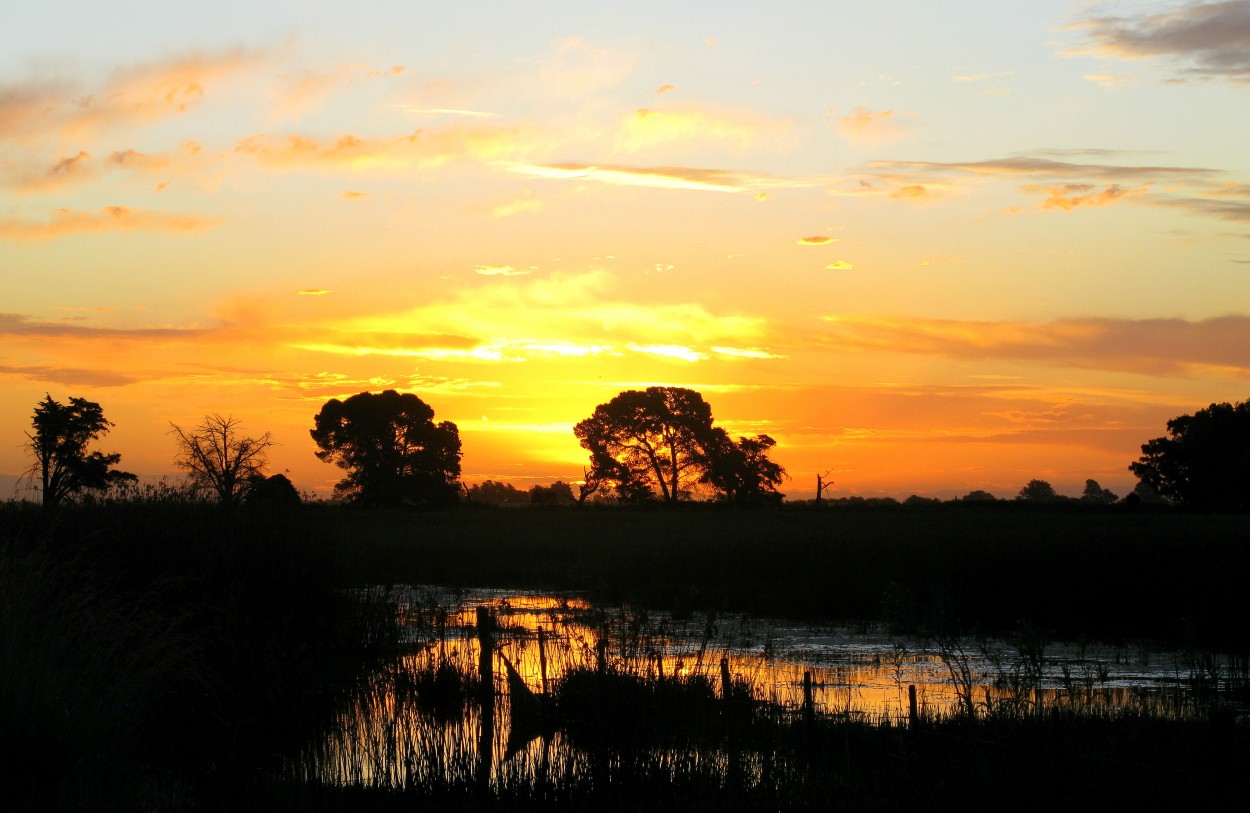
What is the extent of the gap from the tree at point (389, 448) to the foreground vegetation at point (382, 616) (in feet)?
83.4

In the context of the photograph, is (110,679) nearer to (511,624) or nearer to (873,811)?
(873,811)

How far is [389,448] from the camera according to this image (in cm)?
6391

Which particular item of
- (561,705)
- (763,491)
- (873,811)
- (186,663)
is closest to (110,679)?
(186,663)

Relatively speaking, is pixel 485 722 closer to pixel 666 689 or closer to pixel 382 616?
pixel 666 689

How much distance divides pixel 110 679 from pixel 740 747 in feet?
21.1

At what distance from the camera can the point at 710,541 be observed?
31.6 metres

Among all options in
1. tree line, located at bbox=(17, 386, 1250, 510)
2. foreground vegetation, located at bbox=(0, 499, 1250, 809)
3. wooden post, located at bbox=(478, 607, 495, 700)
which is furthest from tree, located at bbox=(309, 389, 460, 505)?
wooden post, located at bbox=(478, 607, 495, 700)

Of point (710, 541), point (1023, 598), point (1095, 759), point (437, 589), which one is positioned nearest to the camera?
point (1095, 759)

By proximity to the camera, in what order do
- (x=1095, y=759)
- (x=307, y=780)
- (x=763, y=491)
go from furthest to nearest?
(x=763, y=491) < (x=307, y=780) < (x=1095, y=759)

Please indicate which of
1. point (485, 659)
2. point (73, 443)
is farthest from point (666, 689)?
point (73, 443)

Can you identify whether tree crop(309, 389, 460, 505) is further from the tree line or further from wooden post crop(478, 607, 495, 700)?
wooden post crop(478, 607, 495, 700)

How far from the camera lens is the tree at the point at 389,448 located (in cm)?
6338

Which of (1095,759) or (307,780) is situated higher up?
(1095,759)

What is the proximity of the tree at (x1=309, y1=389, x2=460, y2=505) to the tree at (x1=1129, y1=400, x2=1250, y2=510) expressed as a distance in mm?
42983
